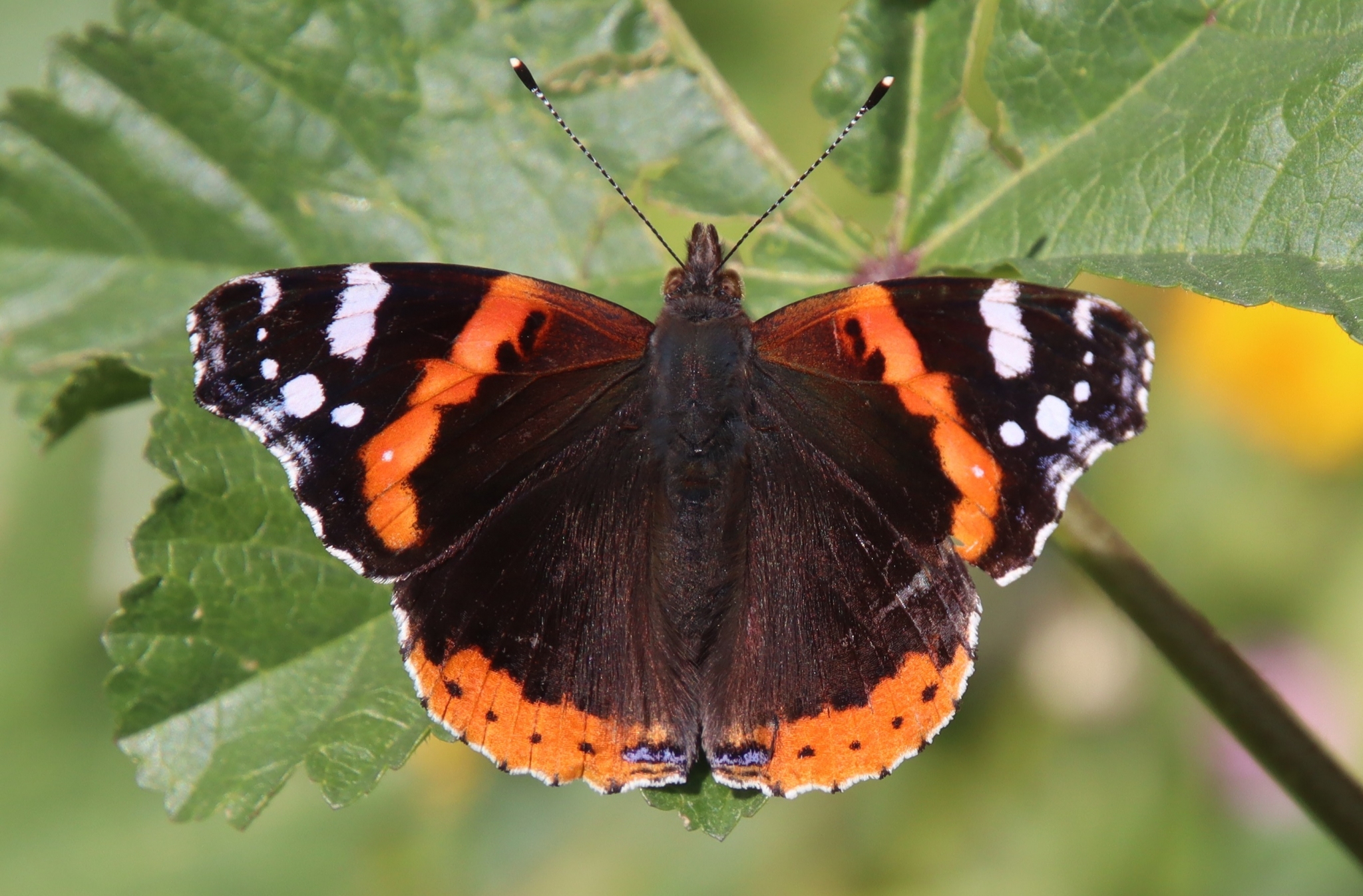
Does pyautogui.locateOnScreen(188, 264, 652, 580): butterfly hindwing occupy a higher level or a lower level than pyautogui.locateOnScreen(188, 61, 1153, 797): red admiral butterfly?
higher

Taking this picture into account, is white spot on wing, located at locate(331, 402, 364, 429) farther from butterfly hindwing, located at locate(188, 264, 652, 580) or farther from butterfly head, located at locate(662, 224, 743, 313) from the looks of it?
butterfly head, located at locate(662, 224, 743, 313)

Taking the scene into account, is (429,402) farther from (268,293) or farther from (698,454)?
(698,454)

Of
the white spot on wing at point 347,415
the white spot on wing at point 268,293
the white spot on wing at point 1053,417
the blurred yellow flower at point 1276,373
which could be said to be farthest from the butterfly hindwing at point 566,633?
the blurred yellow flower at point 1276,373

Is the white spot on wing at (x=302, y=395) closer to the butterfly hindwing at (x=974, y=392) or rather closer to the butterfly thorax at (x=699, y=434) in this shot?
the butterfly thorax at (x=699, y=434)

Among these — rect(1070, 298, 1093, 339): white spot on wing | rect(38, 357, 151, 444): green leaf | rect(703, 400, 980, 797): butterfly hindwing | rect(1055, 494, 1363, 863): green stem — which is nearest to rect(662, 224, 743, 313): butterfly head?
rect(703, 400, 980, 797): butterfly hindwing

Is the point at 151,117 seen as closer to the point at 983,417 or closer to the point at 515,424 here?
the point at 515,424

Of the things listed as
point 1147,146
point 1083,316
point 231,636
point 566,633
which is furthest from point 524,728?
point 1147,146
